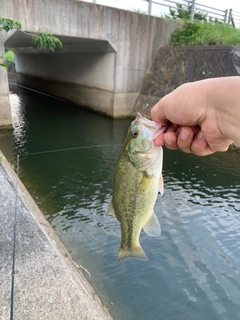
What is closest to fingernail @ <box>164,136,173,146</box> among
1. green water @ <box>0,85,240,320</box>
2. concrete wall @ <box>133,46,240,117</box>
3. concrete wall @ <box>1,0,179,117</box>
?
green water @ <box>0,85,240,320</box>

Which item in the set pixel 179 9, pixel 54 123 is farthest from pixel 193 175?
pixel 179 9

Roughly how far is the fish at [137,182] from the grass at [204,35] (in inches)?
549

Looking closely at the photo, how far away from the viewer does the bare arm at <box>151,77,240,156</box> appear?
1.62 metres

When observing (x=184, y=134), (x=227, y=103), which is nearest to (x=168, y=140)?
(x=184, y=134)

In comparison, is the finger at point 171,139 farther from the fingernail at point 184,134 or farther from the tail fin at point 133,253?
the tail fin at point 133,253

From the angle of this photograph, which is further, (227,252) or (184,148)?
(227,252)

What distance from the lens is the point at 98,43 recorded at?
14.9 m

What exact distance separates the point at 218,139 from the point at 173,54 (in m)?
14.4

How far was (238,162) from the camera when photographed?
376 inches

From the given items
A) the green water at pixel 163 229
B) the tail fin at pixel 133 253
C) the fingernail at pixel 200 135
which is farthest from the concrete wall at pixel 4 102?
the fingernail at pixel 200 135

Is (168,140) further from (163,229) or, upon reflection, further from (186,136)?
(163,229)

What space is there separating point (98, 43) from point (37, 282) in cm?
1446

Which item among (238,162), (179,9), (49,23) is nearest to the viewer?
(238,162)

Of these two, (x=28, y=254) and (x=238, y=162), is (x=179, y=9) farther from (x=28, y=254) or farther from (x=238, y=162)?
(x=28, y=254)
